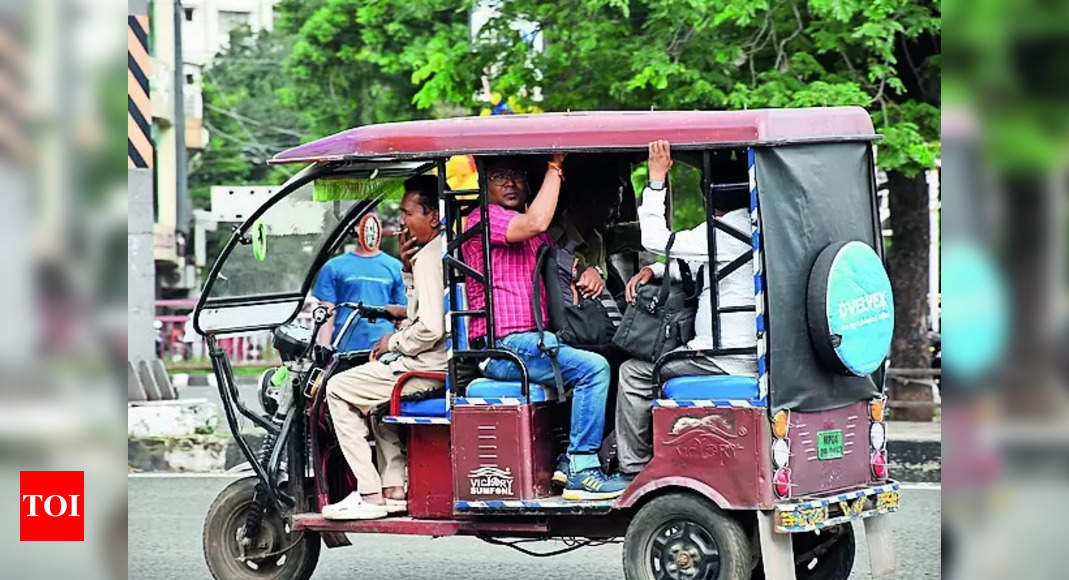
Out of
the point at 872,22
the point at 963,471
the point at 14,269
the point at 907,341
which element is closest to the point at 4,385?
the point at 14,269

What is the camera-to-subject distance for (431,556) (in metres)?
9.59

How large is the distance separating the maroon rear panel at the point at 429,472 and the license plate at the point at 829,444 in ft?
5.81

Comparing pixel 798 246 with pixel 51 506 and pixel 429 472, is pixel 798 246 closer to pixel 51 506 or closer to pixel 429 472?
pixel 429 472

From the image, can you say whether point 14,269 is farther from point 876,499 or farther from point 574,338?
point 876,499

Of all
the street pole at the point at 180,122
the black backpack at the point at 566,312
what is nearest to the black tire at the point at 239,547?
the black backpack at the point at 566,312

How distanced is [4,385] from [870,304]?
4.36 m

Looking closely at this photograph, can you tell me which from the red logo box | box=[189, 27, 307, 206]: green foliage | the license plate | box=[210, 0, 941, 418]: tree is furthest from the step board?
box=[189, 27, 307, 206]: green foliage

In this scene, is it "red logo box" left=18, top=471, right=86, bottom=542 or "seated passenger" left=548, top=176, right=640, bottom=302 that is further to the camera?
"seated passenger" left=548, top=176, right=640, bottom=302

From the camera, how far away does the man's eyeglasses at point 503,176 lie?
743 cm

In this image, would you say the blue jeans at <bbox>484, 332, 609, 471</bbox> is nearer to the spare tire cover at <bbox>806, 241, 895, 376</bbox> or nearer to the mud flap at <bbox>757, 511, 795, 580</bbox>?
the mud flap at <bbox>757, 511, 795, 580</bbox>

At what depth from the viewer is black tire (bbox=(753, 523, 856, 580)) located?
7.54 m

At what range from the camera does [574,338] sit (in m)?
7.46

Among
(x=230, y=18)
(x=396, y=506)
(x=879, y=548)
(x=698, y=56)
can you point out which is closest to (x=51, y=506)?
(x=396, y=506)

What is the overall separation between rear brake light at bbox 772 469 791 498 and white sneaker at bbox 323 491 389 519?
2.04 meters
